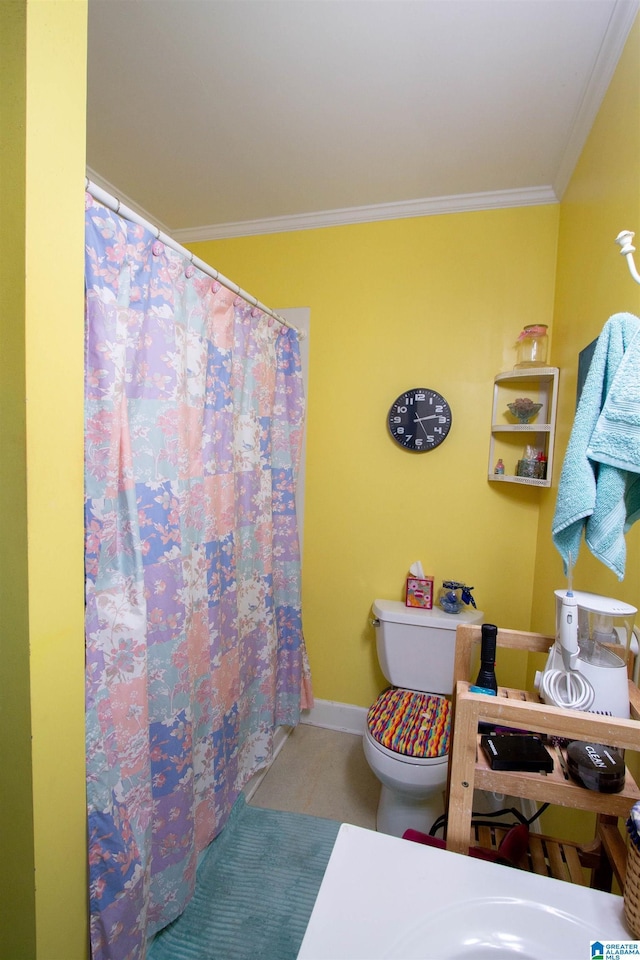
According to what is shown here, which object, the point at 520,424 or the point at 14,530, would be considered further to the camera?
the point at 520,424

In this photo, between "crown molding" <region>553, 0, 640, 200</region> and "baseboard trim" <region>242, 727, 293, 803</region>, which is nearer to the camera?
"crown molding" <region>553, 0, 640, 200</region>

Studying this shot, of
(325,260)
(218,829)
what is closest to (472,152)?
(325,260)

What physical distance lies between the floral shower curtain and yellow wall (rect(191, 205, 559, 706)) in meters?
0.44

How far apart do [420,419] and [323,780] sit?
5.27ft

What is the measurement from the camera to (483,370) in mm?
1901

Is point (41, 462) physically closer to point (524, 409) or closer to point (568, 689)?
point (568, 689)

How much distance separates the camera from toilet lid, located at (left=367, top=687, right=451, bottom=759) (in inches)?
56.4

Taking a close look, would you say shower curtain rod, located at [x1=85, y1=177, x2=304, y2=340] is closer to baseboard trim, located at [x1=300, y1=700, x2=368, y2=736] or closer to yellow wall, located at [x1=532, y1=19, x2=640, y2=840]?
yellow wall, located at [x1=532, y1=19, x2=640, y2=840]

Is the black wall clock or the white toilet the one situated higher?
the black wall clock

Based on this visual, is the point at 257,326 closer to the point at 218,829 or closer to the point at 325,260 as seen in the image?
the point at 325,260

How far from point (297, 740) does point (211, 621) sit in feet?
3.59

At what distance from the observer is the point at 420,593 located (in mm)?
1930

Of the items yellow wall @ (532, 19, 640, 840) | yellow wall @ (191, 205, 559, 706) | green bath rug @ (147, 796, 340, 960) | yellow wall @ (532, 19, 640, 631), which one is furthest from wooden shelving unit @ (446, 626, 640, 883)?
yellow wall @ (191, 205, 559, 706)

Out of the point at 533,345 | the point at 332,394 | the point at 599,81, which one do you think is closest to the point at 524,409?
the point at 533,345
